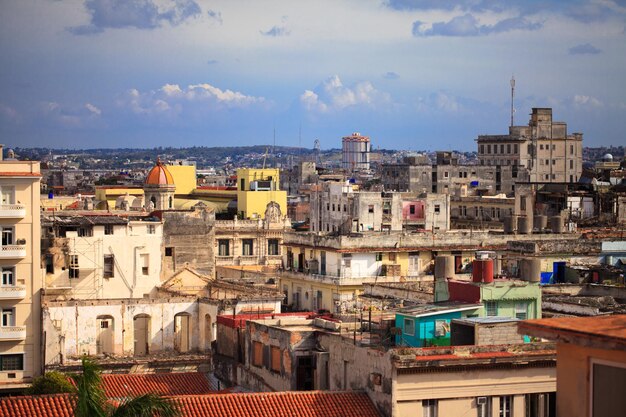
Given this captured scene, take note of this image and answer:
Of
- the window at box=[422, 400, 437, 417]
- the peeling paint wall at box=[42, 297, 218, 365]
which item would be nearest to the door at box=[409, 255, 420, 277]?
the peeling paint wall at box=[42, 297, 218, 365]

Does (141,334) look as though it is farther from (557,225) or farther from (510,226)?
(557,225)

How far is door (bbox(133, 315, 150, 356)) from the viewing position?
204 ft

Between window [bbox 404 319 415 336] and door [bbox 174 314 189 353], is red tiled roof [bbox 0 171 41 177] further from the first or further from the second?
window [bbox 404 319 415 336]

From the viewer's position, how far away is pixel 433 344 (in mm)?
38750

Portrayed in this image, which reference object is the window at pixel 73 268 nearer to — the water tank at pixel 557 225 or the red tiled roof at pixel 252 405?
the water tank at pixel 557 225

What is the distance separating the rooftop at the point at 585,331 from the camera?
17.2 metres

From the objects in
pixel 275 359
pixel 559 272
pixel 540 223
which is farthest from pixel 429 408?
pixel 540 223

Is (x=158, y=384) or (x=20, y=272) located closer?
(x=158, y=384)

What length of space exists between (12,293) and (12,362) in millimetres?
3086

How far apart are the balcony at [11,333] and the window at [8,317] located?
548mm

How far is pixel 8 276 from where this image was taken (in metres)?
62.2

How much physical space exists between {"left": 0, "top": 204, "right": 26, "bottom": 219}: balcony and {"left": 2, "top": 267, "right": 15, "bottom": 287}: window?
240 cm

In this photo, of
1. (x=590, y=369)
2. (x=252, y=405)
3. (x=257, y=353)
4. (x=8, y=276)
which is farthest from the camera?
(x=8, y=276)

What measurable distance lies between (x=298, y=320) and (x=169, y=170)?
78.4 metres
